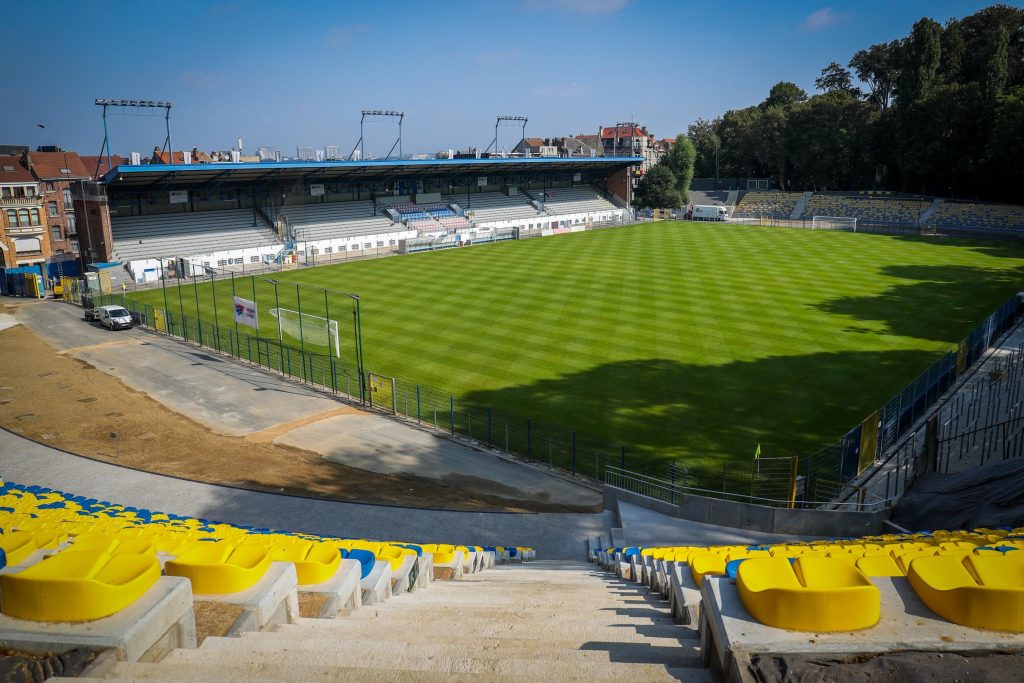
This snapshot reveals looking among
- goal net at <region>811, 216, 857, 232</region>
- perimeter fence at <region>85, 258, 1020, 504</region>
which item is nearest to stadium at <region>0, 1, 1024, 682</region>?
perimeter fence at <region>85, 258, 1020, 504</region>

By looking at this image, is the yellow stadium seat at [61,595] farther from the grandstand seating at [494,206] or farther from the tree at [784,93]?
the tree at [784,93]

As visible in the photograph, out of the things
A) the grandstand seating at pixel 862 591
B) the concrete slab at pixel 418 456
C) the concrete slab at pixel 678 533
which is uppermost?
the grandstand seating at pixel 862 591

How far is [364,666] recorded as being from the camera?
12.5 ft

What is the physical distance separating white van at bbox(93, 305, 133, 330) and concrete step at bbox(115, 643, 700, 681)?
39.9m

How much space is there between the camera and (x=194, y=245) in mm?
59062

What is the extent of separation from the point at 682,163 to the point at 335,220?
166 ft

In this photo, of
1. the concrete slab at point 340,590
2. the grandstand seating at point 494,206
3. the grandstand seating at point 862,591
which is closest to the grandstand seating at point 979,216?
the grandstand seating at point 494,206

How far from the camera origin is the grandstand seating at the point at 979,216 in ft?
239

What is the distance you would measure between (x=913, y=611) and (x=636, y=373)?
980 inches

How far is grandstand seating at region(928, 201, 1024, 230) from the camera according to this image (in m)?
72.9

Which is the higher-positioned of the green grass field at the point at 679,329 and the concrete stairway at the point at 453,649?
the concrete stairway at the point at 453,649

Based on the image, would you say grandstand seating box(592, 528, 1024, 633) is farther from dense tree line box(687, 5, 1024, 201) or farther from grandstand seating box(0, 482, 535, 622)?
dense tree line box(687, 5, 1024, 201)

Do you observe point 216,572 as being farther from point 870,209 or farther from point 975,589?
point 870,209

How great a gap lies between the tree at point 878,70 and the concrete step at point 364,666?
385 ft
